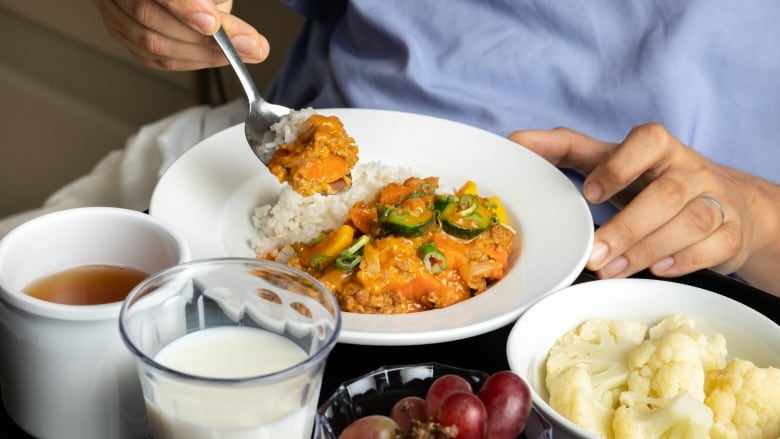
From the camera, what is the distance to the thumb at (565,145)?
177 cm

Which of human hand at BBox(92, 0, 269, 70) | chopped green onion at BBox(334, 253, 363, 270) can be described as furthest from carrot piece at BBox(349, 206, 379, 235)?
human hand at BBox(92, 0, 269, 70)

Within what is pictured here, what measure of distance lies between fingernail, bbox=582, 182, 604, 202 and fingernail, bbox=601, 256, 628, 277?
142mm

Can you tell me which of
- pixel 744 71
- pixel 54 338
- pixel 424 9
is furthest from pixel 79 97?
pixel 54 338

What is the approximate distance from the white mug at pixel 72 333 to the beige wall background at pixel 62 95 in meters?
2.70

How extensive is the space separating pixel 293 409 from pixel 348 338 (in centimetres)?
27

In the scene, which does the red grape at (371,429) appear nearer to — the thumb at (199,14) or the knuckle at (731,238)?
the thumb at (199,14)

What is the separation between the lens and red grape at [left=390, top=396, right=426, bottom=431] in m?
0.97

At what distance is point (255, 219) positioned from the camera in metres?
1.61

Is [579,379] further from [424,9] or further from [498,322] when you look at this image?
[424,9]

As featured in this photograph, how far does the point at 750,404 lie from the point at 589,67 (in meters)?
0.98

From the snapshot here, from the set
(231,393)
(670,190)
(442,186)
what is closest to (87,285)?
(231,393)

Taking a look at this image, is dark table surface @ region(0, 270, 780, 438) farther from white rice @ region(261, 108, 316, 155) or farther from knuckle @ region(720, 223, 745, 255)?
white rice @ region(261, 108, 316, 155)

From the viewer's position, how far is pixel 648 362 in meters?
1.16

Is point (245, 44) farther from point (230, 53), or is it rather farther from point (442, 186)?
point (442, 186)
